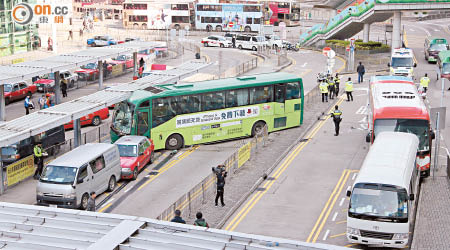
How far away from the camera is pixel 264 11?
93.2 m

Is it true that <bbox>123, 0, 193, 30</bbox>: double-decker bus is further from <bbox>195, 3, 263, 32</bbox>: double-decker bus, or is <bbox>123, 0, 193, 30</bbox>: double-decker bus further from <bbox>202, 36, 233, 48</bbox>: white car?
<bbox>202, 36, 233, 48</bbox>: white car

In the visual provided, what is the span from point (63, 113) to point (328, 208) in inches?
482

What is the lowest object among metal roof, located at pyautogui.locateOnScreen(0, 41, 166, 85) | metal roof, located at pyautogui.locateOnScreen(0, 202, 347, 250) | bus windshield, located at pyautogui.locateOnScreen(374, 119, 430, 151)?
bus windshield, located at pyautogui.locateOnScreen(374, 119, 430, 151)

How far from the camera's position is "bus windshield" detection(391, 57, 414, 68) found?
168ft

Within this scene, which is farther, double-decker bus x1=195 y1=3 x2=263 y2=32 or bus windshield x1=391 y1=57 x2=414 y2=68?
double-decker bus x1=195 y1=3 x2=263 y2=32

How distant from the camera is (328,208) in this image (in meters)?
25.5

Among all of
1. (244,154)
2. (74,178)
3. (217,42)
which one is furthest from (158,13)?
(74,178)

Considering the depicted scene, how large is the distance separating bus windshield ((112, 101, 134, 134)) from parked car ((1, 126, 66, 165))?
2.89 m

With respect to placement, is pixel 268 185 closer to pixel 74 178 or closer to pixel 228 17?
pixel 74 178

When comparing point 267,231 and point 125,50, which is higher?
point 125,50

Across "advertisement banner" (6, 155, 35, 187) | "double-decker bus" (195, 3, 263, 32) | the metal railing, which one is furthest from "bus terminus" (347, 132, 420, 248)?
"double-decker bus" (195, 3, 263, 32)

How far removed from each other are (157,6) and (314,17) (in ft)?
133

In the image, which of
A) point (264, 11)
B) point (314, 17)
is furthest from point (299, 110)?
point (314, 17)

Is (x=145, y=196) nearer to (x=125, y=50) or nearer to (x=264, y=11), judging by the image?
(x=125, y=50)
